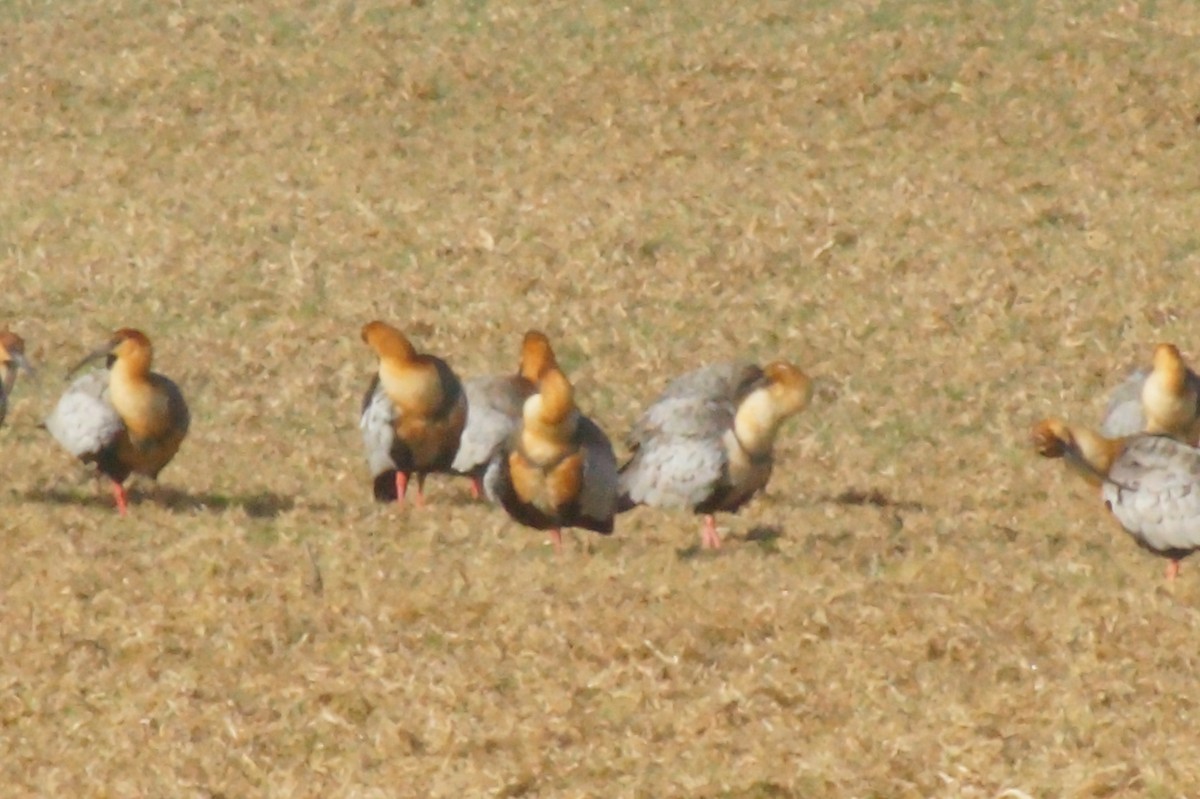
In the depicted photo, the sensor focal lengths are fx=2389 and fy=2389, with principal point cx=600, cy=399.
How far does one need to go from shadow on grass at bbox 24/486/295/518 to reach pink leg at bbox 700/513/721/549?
6.48 ft

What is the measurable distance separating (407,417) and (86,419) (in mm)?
1528

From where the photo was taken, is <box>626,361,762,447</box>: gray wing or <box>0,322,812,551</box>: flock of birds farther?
<box>626,361,762,447</box>: gray wing

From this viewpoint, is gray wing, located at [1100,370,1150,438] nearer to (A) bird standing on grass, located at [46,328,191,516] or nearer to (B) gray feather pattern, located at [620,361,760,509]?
(B) gray feather pattern, located at [620,361,760,509]

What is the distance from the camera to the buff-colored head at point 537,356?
35.9 feet

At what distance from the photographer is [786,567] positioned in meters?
9.93

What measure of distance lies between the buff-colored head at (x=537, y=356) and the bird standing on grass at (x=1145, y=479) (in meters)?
2.36

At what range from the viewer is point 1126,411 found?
499 inches

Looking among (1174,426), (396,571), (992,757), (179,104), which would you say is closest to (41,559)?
(396,571)

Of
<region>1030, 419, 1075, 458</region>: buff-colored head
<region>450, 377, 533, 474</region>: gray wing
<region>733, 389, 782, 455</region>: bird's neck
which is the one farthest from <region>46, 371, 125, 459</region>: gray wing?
<region>1030, 419, 1075, 458</region>: buff-colored head

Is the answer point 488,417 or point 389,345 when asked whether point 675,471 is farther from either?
point 389,345

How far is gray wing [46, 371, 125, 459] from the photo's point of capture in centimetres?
1130

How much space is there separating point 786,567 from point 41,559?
3.13 metres

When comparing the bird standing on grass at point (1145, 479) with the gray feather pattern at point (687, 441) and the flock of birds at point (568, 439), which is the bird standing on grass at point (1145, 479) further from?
the gray feather pattern at point (687, 441)

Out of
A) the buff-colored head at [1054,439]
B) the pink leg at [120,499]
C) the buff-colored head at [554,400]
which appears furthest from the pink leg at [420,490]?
the buff-colored head at [1054,439]
